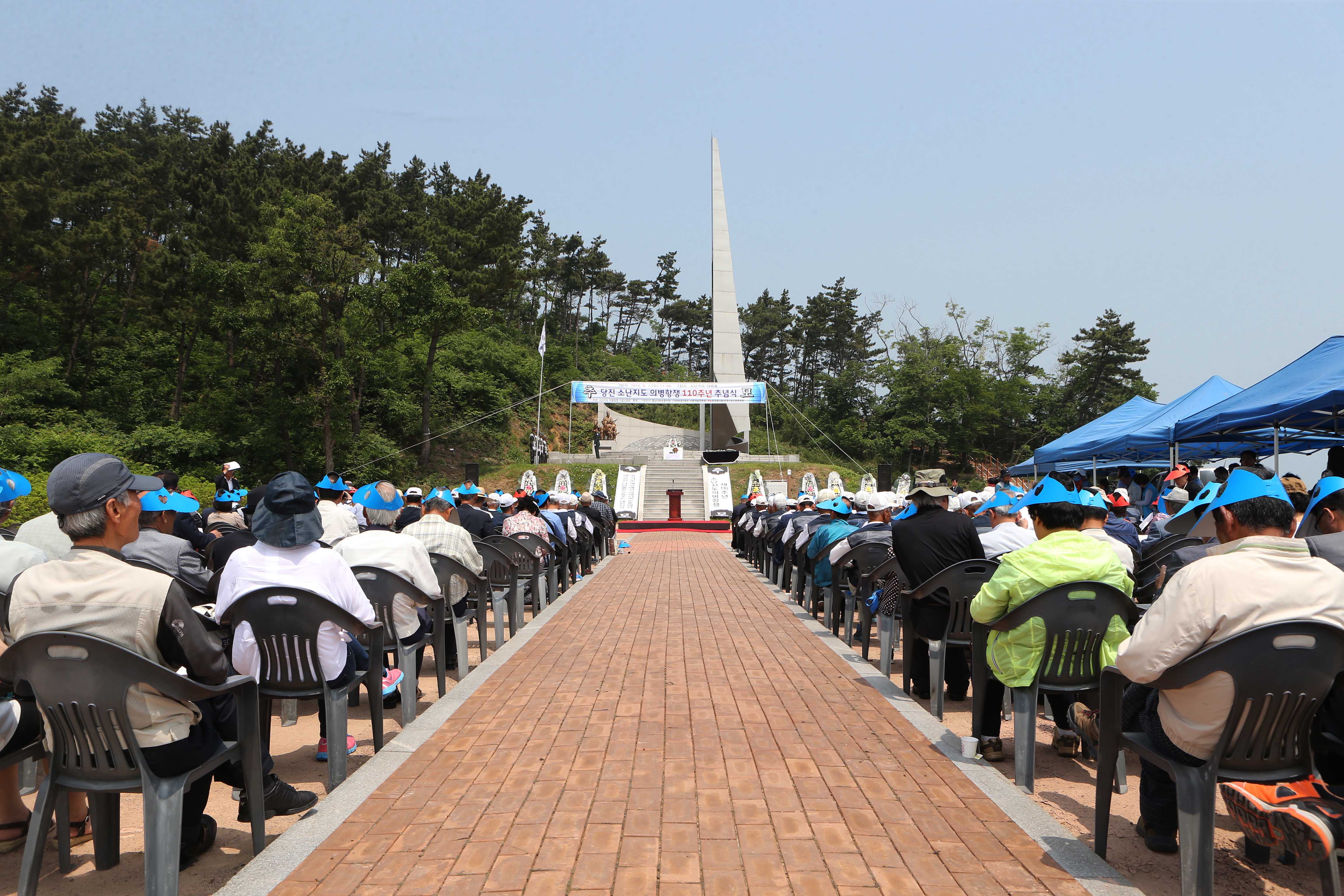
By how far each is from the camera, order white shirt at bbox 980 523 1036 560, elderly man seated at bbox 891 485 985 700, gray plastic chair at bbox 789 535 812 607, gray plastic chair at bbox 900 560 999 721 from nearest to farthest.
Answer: gray plastic chair at bbox 900 560 999 721, elderly man seated at bbox 891 485 985 700, white shirt at bbox 980 523 1036 560, gray plastic chair at bbox 789 535 812 607

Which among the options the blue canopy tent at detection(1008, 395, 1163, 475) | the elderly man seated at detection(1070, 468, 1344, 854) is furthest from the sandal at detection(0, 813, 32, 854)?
the blue canopy tent at detection(1008, 395, 1163, 475)

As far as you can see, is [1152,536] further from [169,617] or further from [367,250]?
[367,250]

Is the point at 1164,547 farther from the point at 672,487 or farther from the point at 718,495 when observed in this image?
the point at 672,487

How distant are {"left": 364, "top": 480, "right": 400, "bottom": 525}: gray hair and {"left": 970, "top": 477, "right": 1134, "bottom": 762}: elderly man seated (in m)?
5.32

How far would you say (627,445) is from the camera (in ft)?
154

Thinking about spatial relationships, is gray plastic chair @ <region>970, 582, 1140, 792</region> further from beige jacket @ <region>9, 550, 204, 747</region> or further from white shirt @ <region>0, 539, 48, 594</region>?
white shirt @ <region>0, 539, 48, 594</region>

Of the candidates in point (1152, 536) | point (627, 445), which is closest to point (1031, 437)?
point (627, 445)

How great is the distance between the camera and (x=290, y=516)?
3.84 metres

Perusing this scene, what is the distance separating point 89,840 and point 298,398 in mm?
29799

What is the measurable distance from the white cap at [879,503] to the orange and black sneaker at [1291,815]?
5425mm

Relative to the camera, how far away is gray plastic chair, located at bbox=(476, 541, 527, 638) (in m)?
7.58

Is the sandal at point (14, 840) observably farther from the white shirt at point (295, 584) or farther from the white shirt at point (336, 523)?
the white shirt at point (336, 523)

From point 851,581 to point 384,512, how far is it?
13.7 feet

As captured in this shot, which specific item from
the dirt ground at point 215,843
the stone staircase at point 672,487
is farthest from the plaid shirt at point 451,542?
the stone staircase at point 672,487
